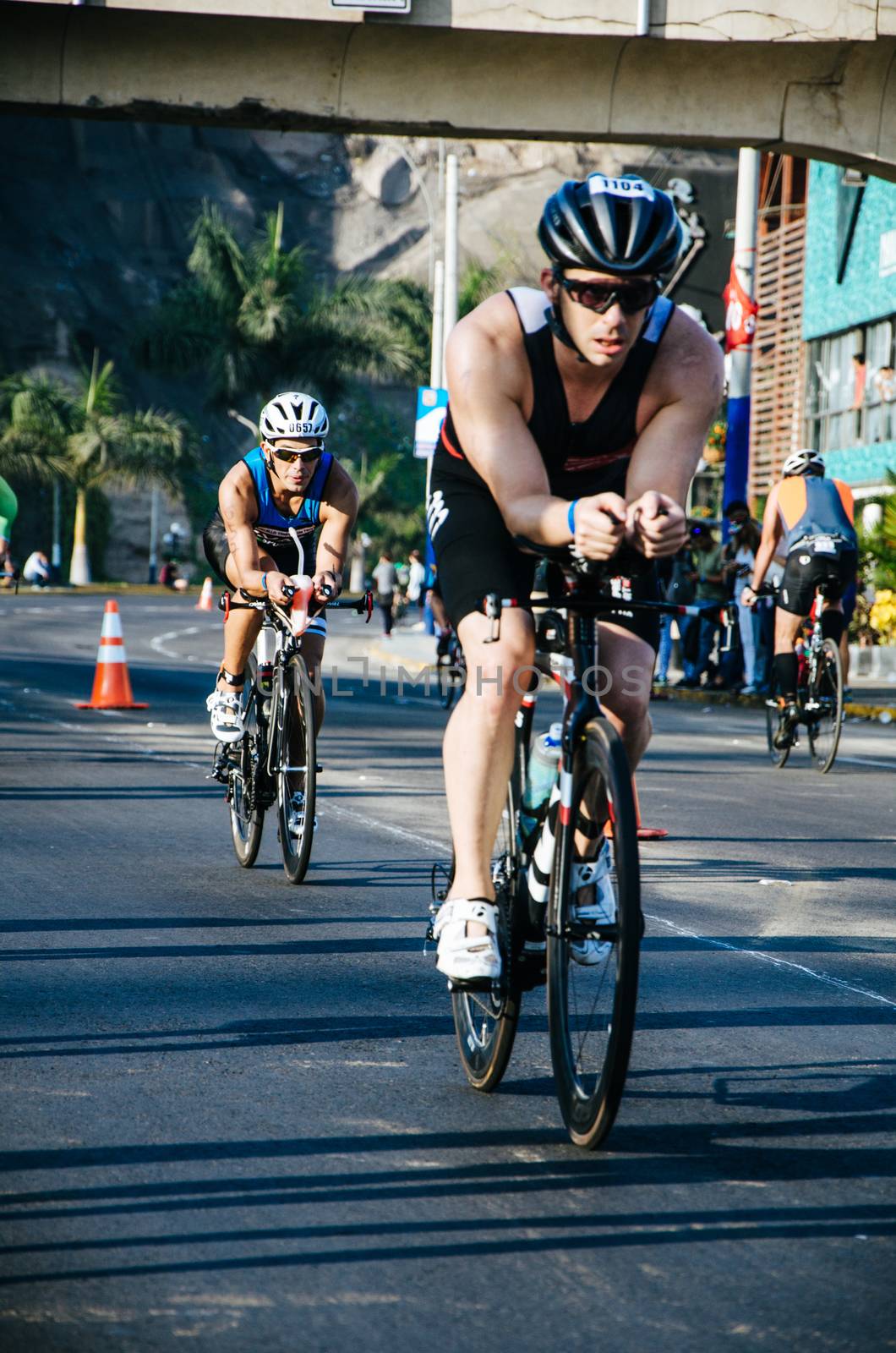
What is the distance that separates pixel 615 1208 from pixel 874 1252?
1.61 ft

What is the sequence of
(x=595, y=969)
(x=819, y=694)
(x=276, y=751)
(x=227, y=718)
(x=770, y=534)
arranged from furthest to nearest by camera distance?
(x=770, y=534), (x=819, y=694), (x=227, y=718), (x=276, y=751), (x=595, y=969)

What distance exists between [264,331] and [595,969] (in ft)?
210

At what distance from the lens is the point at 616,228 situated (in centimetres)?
399

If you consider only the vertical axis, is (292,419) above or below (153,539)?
below

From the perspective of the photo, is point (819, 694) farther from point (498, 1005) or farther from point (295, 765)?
point (498, 1005)

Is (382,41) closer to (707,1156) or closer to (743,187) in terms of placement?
(743,187)

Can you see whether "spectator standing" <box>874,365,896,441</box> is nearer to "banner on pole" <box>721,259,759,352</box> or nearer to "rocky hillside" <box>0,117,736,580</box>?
"banner on pole" <box>721,259,759,352</box>

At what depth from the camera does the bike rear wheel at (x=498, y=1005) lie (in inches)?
164

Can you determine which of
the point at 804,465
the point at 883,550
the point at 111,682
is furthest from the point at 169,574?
the point at 804,465

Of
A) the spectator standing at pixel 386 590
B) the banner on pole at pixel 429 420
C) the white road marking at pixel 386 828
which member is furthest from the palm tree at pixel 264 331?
the white road marking at pixel 386 828

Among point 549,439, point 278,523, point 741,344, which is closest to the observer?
point 549,439

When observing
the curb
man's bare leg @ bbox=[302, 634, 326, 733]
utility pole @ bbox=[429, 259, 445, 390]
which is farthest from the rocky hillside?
man's bare leg @ bbox=[302, 634, 326, 733]

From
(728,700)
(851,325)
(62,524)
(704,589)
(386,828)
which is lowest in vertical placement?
(386,828)

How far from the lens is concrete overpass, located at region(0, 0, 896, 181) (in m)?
15.9
